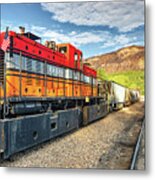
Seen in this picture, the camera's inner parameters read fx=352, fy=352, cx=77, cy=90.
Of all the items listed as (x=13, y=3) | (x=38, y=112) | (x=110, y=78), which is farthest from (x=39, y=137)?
(x=13, y=3)

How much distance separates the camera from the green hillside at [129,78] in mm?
3605

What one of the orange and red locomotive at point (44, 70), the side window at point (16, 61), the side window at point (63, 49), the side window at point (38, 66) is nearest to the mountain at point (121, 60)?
the orange and red locomotive at point (44, 70)

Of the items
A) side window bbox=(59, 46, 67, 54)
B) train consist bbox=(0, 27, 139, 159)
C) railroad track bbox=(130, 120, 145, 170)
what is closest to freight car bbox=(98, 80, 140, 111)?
train consist bbox=(0, 27, 139, 159)

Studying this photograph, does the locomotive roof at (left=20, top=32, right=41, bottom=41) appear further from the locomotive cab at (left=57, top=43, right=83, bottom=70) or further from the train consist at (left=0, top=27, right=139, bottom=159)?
the locomotive cab at (left=57, top=43, right=83, bottom=70)

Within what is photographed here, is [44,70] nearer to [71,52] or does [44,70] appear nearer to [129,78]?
[71,52]

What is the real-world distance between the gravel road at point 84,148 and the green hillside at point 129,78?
0.61ft

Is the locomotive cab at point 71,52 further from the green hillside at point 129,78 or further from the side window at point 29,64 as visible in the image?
the side window at point 29,64

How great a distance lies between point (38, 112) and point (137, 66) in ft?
3.74

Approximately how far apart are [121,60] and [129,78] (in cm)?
21

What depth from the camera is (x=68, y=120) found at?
4.05 meters

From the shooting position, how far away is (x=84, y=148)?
3.71m

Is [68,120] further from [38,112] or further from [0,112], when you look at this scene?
[0,112]

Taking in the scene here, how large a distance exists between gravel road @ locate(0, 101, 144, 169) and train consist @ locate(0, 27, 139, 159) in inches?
4.6

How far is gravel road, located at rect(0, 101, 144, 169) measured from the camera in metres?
3.63
